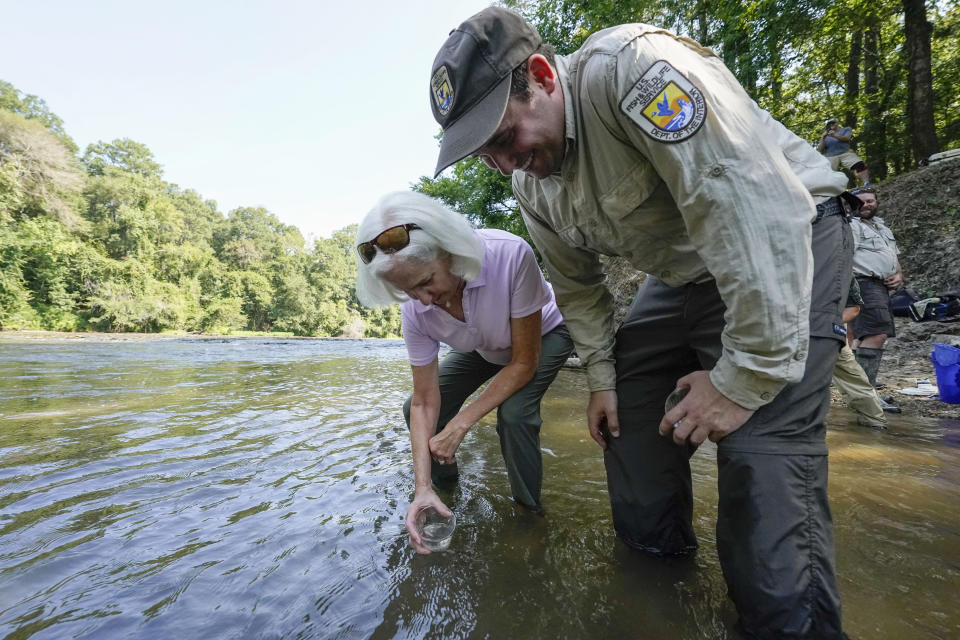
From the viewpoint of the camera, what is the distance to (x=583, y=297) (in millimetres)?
1929

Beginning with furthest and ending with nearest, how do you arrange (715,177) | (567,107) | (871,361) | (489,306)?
1. (871,361)
2. (489,306)
3. (567,107)
4. (715,177)

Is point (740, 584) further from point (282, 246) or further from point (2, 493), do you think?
point (282, 246)

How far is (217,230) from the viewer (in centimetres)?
4803

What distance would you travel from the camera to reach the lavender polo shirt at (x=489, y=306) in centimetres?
Answer: 199

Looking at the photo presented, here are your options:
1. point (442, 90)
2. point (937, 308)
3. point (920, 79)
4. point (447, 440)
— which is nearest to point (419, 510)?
point (447, 440)

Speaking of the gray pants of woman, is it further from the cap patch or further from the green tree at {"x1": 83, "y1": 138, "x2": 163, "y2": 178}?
the green tree at {"x1": 83, "y1": 138, "x2": 163, "y2": 178}

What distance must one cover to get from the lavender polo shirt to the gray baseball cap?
29.1 inches

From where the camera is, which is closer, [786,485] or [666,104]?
[666,104]

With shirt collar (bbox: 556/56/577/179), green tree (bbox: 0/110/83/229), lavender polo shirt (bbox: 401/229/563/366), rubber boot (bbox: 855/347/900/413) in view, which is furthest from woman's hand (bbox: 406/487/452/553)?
green tree (bbox: 0/110/83/229)

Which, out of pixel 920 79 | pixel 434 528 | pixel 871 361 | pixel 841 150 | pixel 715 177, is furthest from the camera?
pixel 920 79

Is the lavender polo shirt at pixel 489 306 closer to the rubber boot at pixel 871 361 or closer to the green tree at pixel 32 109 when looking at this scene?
the rubber boot at pixel 871 361

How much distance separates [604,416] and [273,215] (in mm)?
57195

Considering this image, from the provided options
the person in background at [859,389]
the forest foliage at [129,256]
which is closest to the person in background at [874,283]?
the person in background at [859,389]

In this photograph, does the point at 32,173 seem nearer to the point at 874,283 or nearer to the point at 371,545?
the point at 371,545
